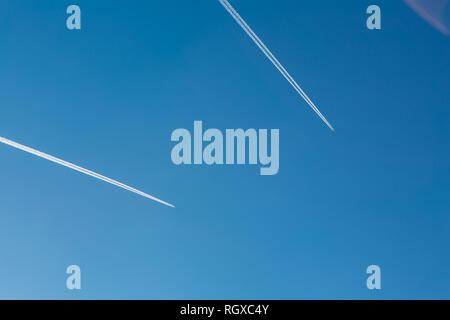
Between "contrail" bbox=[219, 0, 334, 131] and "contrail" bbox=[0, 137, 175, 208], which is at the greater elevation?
"contrail" bbox=[219, 0, 334, 131]

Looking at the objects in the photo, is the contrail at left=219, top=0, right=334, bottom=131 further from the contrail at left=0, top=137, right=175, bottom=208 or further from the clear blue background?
the contrail at left=0, top=137, right=175, bottom=208

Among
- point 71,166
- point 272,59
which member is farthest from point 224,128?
point 71,166

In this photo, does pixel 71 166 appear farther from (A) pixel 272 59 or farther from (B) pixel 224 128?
(A) pixel 272 59

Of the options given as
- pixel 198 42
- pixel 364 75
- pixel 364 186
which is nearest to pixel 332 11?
pixel 364 75

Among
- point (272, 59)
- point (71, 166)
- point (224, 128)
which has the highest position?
point (272, 59)

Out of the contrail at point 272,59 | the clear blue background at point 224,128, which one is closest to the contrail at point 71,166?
the clear blue background at point 224,128

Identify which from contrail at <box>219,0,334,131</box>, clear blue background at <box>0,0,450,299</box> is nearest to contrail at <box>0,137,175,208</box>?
clear blue background at <box>0,0,450,299</box>

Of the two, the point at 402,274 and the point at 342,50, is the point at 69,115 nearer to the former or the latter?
the point at 342,50
